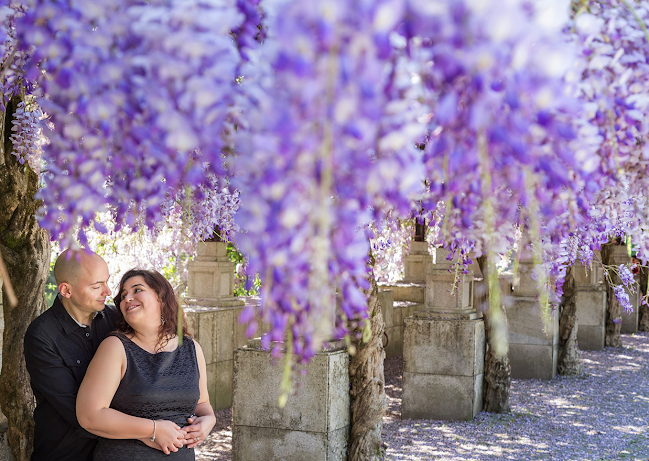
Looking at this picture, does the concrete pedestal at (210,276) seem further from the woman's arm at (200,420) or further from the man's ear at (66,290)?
the man's ear at (66,290)

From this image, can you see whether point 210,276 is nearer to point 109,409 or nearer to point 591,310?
point 109,409

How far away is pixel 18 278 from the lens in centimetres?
443

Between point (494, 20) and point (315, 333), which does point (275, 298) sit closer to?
point (315, 333)

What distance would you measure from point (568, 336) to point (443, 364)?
383 centimetres

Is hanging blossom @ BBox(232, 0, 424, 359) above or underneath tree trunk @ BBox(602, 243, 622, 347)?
above

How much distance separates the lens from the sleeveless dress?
2.92 meters

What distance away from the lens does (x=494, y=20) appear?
98 centimetres

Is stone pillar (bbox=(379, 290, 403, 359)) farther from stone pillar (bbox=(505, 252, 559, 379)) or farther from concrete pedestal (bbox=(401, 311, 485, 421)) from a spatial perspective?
concrete pedestal (bbox=(401, 311, 485, 421))

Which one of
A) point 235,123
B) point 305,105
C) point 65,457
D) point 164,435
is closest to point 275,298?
point 305,105

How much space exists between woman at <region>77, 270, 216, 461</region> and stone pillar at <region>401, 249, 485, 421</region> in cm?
517

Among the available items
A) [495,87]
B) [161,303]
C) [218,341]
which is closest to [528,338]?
[218,341]

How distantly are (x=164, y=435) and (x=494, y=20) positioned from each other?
2493mm

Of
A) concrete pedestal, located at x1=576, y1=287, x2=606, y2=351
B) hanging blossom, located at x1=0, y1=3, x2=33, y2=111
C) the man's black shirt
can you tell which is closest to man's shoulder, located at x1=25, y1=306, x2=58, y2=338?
the man's black shirt

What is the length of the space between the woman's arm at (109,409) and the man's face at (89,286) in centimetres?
25
